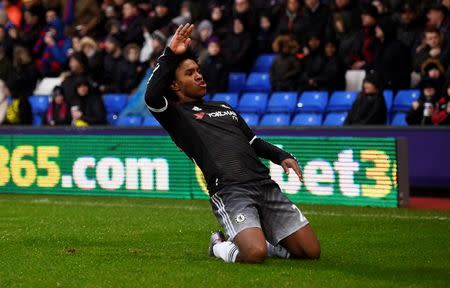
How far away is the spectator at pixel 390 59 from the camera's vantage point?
55.9ft

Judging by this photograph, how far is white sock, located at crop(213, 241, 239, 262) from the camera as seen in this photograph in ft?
28.4

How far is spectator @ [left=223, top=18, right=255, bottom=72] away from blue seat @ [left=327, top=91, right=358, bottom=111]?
7.57ft

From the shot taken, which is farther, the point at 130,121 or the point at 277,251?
the point at 130,121

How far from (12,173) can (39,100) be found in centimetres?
514

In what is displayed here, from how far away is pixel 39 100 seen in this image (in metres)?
22.4

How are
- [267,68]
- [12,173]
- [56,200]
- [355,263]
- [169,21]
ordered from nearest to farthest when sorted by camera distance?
[355,263]
[56,200]
[12,173]
[267,68]
[169,21]

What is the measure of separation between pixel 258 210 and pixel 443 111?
7.49 metres

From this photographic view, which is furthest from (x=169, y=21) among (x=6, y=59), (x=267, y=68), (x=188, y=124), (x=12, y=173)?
(x=188, y=124)

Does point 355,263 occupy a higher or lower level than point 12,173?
higher

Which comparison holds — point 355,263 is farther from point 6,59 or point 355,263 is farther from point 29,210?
point 6,59

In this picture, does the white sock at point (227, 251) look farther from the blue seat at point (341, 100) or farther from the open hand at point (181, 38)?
the blue seat at point (341, 100)

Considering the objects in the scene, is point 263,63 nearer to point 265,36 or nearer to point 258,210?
point 265,36

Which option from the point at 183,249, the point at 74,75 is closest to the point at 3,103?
the point at 74,75

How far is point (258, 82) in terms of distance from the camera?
19688 millimetres
